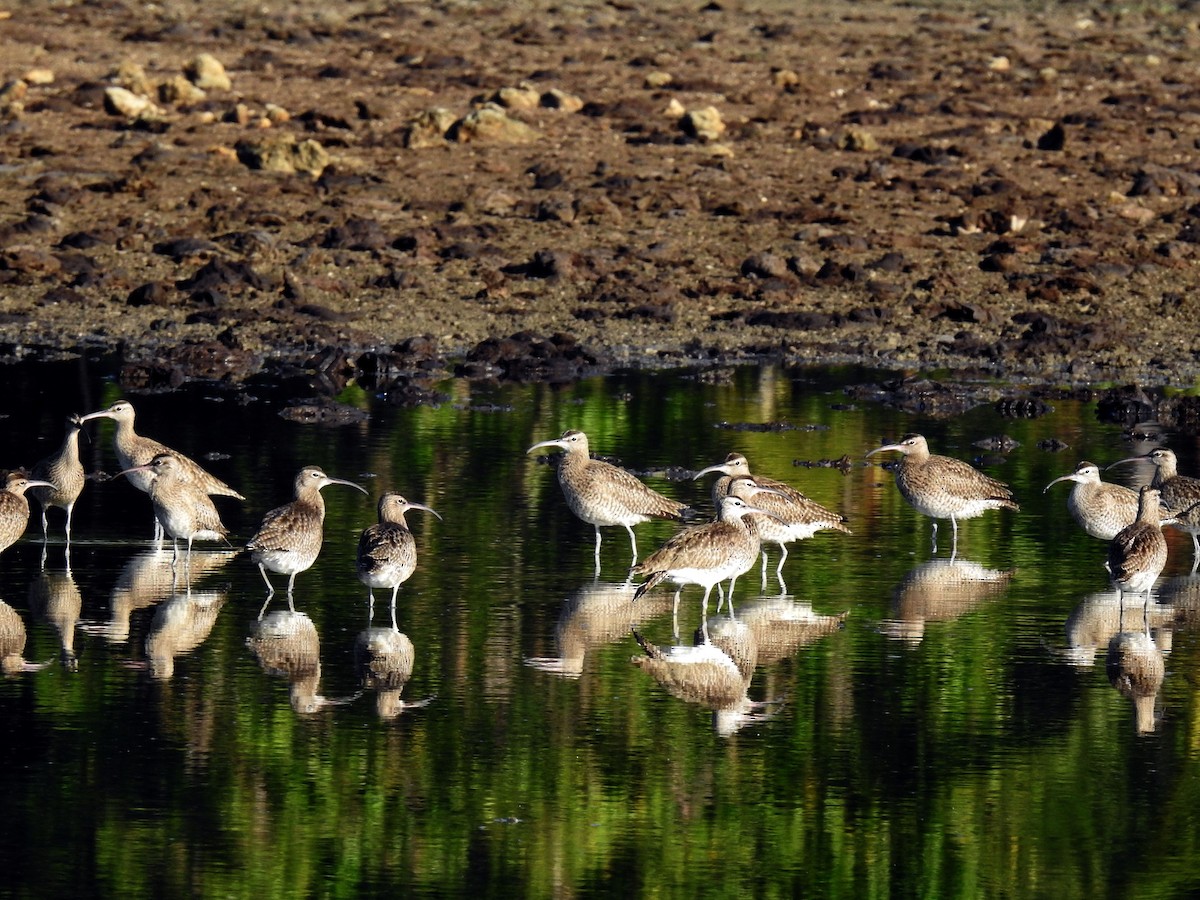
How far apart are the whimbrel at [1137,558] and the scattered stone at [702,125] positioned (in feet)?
90.1

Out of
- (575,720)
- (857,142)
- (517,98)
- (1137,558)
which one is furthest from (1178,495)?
(517,98)

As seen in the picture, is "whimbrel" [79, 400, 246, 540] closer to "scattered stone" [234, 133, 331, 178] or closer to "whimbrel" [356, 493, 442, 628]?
"whimbrel" [356, 493, 442, 628]

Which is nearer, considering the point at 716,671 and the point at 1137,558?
the point at 716,671

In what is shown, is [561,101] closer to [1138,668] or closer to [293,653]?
[293,653]

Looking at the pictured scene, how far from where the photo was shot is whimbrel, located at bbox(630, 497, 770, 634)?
58.9ft

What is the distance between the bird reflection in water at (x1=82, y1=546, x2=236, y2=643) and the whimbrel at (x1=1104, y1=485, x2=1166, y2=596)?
6.97 meters

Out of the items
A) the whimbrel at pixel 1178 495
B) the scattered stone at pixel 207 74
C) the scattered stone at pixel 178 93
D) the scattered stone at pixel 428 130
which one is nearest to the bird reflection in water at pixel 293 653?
the whimbrel at pixel 1178 495

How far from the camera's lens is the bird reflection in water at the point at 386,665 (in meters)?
15.2

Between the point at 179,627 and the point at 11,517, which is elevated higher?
the point at 11,517

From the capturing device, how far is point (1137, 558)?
18.2m

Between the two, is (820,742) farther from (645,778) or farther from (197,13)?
(197,13)

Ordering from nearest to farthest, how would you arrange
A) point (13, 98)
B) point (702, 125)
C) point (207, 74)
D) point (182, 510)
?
point (182, 510)
point (702, 125)
point (13, 98)
point (207, 74)

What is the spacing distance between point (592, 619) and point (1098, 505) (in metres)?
5.33

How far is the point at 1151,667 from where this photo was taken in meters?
16.5
